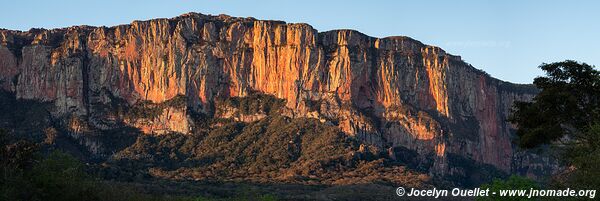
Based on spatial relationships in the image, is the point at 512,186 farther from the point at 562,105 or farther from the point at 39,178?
the point at 39,178

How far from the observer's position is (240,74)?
181250mm

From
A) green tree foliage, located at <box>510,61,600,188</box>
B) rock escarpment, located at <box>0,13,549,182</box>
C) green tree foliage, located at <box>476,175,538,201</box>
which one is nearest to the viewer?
green tree foliage, located at <box>476,175,538,201</box>

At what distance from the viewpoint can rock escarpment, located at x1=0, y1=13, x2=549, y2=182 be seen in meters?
173

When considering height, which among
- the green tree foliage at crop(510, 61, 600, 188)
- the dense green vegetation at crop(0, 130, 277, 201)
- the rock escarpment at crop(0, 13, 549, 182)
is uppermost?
the rock escarpment at crop(0, 13, 549, 182)

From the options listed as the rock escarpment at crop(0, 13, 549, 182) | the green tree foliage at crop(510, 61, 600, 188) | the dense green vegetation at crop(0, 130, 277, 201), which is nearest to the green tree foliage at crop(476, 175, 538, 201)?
the green tree foliage at crop(510, 61, 600, 188)

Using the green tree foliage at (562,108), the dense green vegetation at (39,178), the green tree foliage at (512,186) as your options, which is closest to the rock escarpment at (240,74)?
the dense green vegetation at (39,178)

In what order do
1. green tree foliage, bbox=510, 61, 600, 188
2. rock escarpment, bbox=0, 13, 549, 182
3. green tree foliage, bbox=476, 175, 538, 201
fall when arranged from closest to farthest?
1. green tree foliage, bbox=476, 175, 538, 201
2. green tree foliage, bbox=510, 61, 600, 188
3. rock escarpment, bbox=0, 13, 549, 182

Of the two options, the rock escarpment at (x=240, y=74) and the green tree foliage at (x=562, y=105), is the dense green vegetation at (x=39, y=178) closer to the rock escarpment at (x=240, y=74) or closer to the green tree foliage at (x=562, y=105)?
the green tree foliage at (x=562, y=105)

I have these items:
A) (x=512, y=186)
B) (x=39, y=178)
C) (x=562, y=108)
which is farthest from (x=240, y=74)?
(x=512, y=186)

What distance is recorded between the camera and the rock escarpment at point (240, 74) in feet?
568

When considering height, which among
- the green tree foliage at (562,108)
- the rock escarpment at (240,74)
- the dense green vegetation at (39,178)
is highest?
the rock escarpment at (240,74)

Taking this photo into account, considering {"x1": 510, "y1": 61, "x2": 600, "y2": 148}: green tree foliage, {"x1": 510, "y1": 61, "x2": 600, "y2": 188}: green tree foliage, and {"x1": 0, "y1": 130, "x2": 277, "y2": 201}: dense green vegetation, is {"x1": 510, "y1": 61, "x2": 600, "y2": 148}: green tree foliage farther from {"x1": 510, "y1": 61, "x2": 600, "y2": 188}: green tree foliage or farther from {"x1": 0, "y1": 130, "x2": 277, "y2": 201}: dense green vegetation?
{"x1": 0, "y1": 130, "x2": 277, "y2": 201}: dense green vegetation

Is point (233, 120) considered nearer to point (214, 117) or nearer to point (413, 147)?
point (214, 117)

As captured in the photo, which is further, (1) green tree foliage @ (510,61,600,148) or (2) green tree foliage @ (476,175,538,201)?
(1) green tree foliage @ (510,61,600,148)
